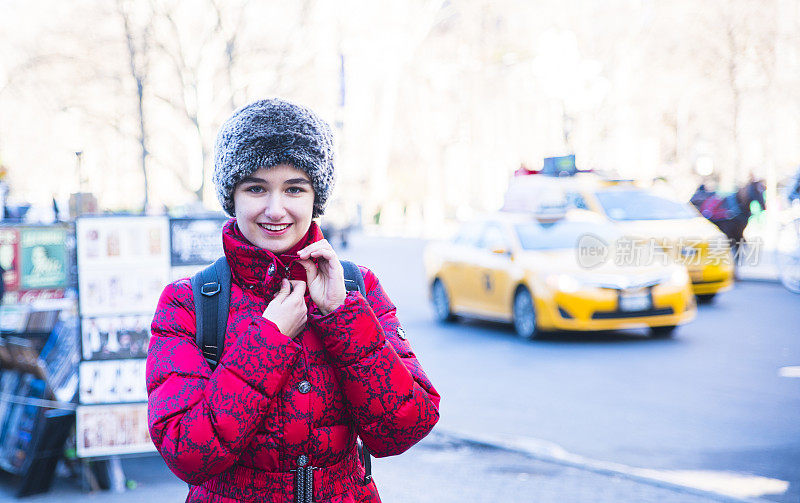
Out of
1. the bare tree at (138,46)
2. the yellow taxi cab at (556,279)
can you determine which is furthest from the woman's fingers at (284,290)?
the bare tree at (138,46)

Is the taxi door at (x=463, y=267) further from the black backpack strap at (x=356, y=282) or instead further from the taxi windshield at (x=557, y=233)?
the black backpack strap at (x=356, y=282)

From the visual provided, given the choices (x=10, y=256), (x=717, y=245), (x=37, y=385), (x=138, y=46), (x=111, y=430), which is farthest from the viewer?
(x=138, y=46)

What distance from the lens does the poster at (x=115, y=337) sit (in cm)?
590

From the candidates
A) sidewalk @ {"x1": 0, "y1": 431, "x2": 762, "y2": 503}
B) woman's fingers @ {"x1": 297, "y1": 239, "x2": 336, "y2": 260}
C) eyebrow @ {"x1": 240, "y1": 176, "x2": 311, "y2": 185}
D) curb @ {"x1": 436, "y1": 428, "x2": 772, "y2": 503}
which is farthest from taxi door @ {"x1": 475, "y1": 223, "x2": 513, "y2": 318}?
woman's fingers @ {"x1": 297, "y1": 239, "x2": 336, "y2": 260}

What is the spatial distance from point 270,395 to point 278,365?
7 cm

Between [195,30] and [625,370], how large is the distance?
77.6 ft

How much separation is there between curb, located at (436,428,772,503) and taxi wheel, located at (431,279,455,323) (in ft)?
21.7

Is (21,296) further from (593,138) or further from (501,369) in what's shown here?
(593,138)

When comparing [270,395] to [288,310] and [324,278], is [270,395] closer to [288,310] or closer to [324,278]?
[288,310]

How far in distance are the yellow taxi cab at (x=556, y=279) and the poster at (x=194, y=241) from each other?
5994 millimetres

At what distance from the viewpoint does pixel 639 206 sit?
15.4 meters

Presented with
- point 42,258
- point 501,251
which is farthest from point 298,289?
point 501,251

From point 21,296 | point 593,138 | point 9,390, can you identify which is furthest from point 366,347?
point 593,138

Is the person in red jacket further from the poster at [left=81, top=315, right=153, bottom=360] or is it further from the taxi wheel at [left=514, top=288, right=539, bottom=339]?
the taxi wheel at [left=514, top=288, right=539, bottom=339]
